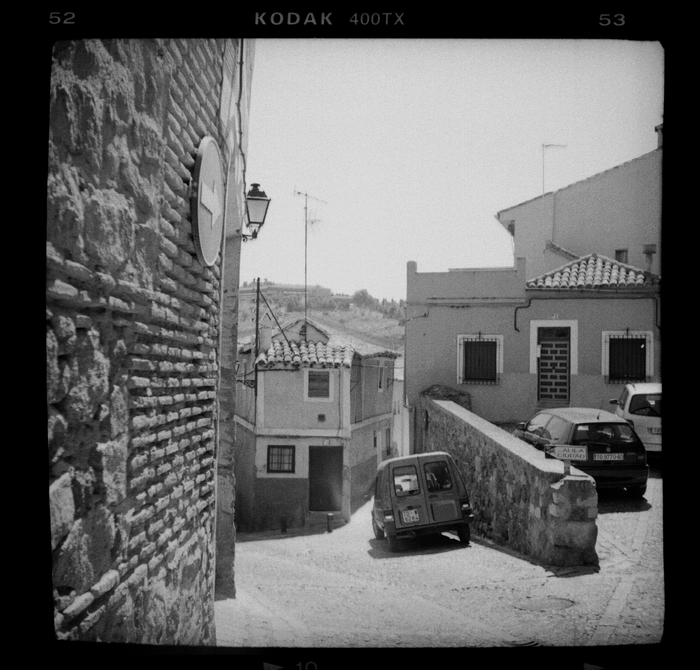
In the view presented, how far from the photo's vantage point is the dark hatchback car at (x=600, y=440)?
2.41 metres

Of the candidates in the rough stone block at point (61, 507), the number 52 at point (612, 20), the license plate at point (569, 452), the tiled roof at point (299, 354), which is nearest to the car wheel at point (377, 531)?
the tiled roof at point (299, 354)

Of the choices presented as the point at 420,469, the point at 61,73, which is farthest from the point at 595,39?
the point at 420,469

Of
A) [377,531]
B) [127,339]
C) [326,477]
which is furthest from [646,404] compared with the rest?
[127,339]

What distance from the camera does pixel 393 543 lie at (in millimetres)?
2600

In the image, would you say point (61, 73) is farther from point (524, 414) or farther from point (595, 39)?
point (524, 414)

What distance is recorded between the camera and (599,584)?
223 centimetres

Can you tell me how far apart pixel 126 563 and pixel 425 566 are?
131 cm

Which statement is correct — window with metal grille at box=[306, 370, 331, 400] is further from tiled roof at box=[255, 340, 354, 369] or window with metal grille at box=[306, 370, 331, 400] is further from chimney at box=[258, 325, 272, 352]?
chimney at box=[258, 325, 272, 352]

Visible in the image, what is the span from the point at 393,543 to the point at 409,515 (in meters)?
0.17

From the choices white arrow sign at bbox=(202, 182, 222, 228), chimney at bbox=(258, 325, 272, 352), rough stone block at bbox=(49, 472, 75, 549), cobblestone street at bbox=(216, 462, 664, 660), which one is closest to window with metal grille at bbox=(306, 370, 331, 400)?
chimney at bbox=(258, 325, 272, 352)

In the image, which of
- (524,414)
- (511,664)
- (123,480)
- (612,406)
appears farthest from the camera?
(524,414)

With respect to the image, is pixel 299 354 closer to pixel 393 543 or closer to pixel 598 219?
pixel 393 543

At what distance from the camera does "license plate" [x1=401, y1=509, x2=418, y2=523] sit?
8.80 ft

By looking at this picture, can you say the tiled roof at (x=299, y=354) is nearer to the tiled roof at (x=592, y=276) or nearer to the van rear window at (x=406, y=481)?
the van rear window at (x=406, y=481)
